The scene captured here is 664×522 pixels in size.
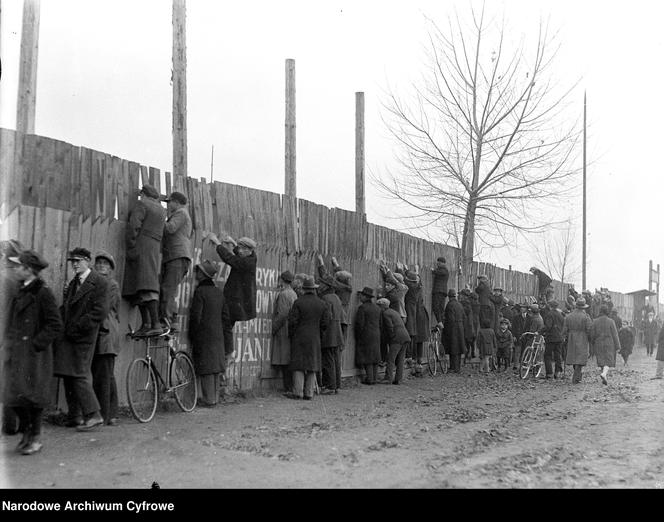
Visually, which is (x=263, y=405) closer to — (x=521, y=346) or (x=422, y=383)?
(x=422, y=383)

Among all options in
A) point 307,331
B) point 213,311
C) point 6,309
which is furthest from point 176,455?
point 307,331

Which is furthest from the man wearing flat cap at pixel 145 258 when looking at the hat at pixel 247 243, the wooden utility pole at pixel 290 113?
the wooden utility pole at pixel 290 113

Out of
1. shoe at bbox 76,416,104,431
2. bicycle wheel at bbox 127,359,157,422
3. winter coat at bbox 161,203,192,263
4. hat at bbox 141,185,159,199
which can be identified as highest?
hat at bbox 141,185,159,199

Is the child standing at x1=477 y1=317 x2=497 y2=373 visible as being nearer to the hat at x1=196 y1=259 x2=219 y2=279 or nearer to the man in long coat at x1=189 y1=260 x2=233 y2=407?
the man in long coat at x1=189 y1=260 x2=233 y2=407

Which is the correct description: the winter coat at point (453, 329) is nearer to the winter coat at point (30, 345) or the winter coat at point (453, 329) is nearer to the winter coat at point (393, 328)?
the winter coat at point (393, 328)

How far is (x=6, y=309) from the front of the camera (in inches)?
294

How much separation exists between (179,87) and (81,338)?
219 inches

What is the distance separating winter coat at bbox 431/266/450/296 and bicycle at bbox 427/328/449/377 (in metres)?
1.04

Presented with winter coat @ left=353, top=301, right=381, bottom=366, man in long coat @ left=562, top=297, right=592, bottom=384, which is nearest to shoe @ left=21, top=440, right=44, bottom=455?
winter coat @ left=353, top=301, right=381, bottom=366

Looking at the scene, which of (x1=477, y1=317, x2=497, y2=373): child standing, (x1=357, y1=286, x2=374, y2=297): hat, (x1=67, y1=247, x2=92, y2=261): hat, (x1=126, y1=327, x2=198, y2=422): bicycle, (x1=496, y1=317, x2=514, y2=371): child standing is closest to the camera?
(x1=67, y1=247, x2=92, y2=261): hat

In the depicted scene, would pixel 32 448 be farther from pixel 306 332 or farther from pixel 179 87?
pixel 179 87

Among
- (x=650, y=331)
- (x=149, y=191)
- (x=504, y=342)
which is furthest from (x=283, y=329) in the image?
(x=650, y=331)

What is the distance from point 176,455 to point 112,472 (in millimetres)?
896

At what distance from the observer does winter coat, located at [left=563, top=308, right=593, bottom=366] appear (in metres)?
17.7
